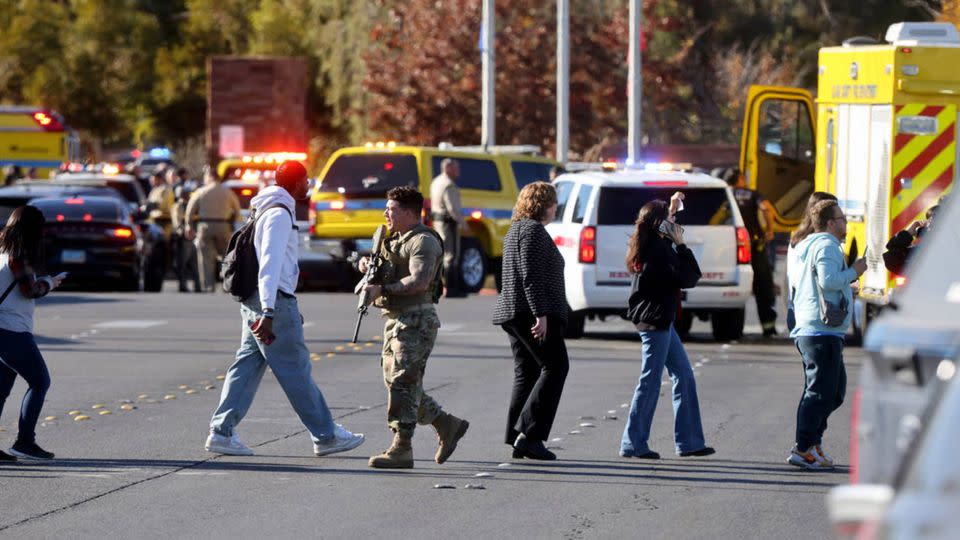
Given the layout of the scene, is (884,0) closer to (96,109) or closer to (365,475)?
(96,109)

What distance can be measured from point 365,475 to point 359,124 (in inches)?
1694

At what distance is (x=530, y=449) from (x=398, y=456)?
0.79 metres

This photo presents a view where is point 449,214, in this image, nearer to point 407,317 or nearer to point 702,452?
point 702,452

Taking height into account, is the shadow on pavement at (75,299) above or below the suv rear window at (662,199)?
below

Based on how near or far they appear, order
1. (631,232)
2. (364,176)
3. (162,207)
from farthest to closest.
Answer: (162,207) < (364,176) < (631,232)

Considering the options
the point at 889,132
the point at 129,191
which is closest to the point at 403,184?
the point at 129,191

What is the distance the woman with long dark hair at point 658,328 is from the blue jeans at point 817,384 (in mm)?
646

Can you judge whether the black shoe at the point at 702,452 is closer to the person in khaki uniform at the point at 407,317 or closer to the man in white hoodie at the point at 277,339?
the person in khaki uniform at the point at 407,317

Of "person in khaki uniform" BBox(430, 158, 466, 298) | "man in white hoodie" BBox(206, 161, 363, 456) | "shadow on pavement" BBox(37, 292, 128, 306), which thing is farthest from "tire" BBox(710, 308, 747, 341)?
"man in white hoodie" BBox(206, 161, 363, 456)

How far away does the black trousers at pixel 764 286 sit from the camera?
2008cm

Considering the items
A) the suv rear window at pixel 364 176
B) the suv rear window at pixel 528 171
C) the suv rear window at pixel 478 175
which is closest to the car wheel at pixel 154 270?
the suv rear window at pixel 364 176

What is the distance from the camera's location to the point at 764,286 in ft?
66.2

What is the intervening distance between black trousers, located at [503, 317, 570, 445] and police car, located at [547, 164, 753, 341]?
765cm

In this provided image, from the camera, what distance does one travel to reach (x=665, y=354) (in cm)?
1099
